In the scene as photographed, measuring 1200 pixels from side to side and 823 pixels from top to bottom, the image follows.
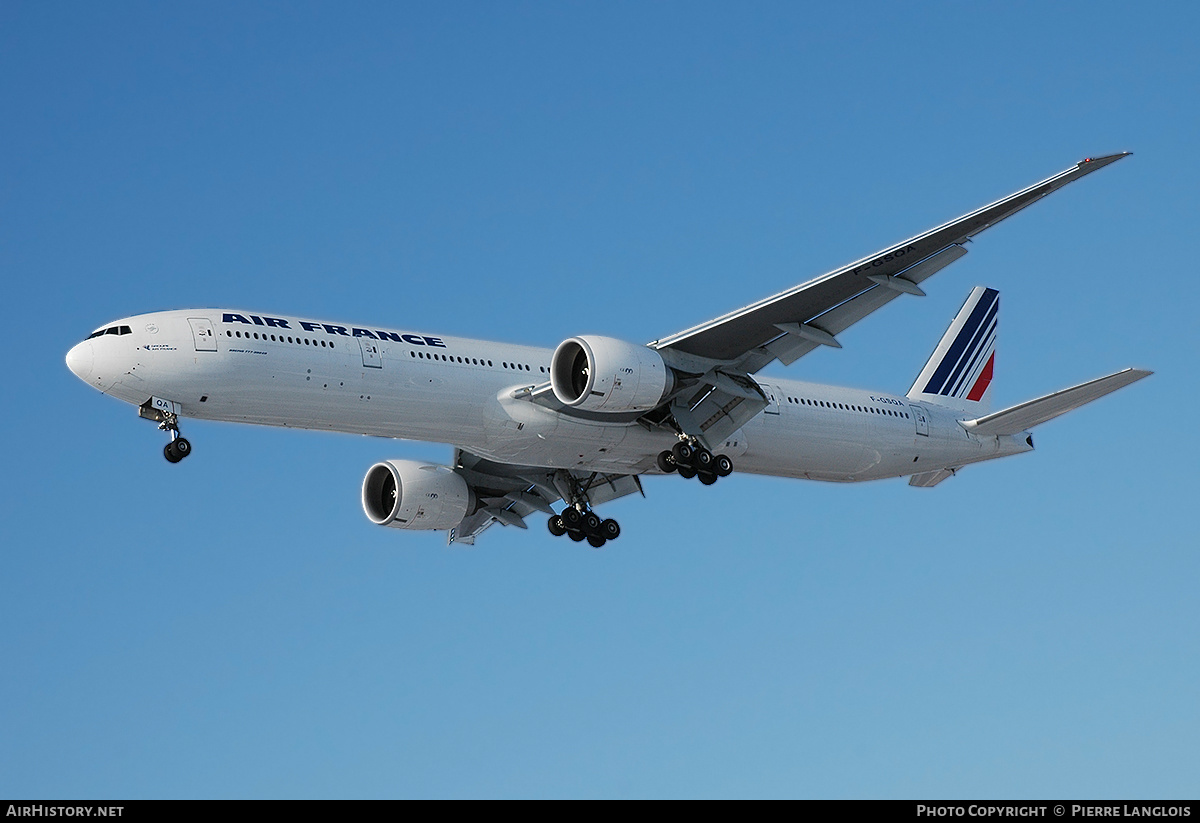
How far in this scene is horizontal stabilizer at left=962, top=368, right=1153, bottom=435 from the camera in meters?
33.7

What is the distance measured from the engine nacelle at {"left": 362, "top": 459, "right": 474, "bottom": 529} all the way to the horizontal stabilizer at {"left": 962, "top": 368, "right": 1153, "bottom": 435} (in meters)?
14.7

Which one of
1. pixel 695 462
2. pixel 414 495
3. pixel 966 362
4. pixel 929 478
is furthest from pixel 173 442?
pixel 966 362

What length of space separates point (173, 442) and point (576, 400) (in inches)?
338

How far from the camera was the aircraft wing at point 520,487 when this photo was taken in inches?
1506

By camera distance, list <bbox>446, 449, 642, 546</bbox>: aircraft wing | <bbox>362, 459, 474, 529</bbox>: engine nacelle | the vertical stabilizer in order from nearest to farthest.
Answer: <bbox>362, 459, 474, 529</bbox>: engine nacelle
<bbox>446, 449, 642, 546</bbox>: aircraft wing
the vertical stabilizer

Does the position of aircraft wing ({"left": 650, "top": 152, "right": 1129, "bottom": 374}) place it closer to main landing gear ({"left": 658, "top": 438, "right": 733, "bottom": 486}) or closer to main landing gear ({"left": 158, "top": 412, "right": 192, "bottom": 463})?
main landing gear ({"left": 658, "top": 438, "right": 733, "bottom": 486})

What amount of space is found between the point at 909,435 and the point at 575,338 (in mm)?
11902

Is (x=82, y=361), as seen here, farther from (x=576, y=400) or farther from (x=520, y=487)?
(x=520, y=487)

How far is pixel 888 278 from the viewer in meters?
31.1

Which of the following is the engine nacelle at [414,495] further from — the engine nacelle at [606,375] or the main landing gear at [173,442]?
the main landing gear at [173,442]

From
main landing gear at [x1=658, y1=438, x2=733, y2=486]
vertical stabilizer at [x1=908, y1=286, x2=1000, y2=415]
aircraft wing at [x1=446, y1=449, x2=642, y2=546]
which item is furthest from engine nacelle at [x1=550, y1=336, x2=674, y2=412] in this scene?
vertical stabilizer at [x1=908, y1=286, x2=1000, y2=415]

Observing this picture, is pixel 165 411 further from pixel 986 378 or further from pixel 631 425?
pixel 986 378
